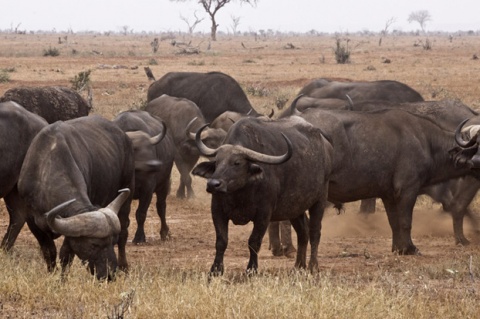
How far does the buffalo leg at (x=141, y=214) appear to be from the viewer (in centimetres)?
1110

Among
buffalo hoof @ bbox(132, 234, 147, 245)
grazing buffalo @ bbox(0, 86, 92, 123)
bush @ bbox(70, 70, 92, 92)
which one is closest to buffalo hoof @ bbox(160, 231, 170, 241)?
buffalo hoof @ bbox(132, 234, 147, 245)

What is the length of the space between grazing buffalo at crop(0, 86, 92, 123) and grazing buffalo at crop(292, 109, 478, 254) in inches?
180

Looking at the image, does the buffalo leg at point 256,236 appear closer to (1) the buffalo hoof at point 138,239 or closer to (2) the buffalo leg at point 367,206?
(1) the buffalo hoof at point 138,239

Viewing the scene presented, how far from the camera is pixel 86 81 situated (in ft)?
95.5

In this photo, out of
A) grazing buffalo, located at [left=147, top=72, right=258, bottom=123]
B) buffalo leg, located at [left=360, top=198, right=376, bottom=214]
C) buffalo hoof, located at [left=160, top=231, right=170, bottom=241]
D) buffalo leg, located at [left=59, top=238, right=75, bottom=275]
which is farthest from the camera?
grazing buffalo, located at [left=147, top=72, right=258, bottom=123]

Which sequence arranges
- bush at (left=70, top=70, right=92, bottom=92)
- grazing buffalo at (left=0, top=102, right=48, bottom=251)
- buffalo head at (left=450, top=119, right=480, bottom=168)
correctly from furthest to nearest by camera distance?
bush at (left=70, top=70, right=92, bottom=92) → buffalo head at (left=450, top=119, right=480, bottom=168) → grazing buffalo at (left=0, top=102, right=48, bottom=251)

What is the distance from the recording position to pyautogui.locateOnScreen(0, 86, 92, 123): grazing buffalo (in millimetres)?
13773

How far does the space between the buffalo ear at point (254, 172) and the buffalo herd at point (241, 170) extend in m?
0.01

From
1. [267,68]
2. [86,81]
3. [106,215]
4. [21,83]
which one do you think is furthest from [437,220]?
[267,68]

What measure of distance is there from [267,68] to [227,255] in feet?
114

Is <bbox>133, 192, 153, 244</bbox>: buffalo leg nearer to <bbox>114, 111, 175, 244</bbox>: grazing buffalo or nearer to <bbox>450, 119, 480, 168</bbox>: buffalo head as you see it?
<bbox>114, 111, 175, 244</bbox>: grazing buffalo

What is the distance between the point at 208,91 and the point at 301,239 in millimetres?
9934

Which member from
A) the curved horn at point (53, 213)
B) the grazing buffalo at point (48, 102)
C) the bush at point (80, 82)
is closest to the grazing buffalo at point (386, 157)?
the curved horn at point (53, 213)

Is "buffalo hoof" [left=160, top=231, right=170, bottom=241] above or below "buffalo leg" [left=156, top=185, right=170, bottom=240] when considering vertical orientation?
below
